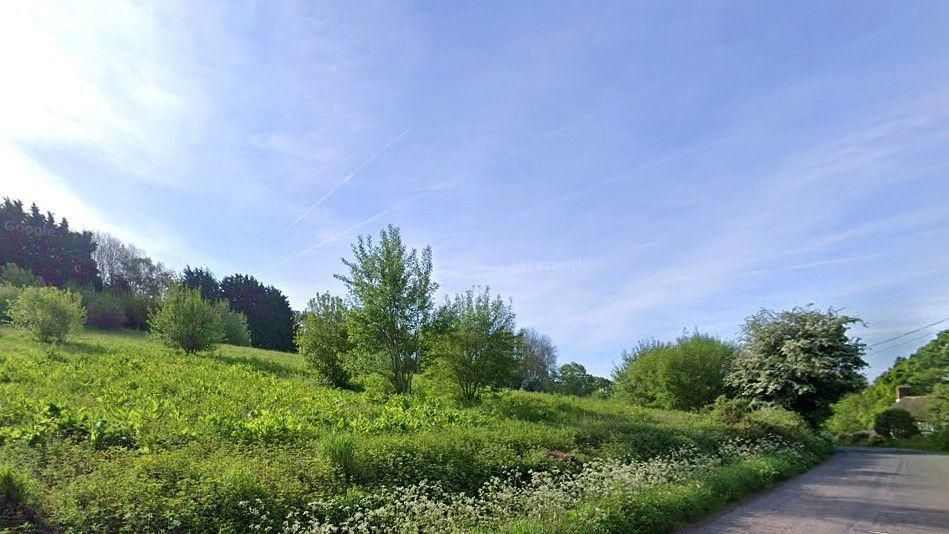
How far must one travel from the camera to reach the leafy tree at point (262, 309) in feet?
→ 231

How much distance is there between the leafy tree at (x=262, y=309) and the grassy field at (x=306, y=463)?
5579 cm

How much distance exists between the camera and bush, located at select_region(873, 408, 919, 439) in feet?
127

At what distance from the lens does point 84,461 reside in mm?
7414

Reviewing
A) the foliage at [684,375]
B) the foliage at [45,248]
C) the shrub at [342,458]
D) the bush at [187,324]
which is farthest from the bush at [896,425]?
the foliage at [45,248]

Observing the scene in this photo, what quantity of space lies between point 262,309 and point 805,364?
66467 millimetres

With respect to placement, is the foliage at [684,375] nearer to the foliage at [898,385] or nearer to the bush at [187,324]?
the foliage at [898,385]

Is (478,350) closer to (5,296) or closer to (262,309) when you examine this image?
A: (5,296)

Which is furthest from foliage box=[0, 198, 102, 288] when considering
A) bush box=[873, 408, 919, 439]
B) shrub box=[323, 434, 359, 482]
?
bush box=[873, 408, 919, 439]

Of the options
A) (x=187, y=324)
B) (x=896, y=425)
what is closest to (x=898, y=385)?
(x=896, y=425)

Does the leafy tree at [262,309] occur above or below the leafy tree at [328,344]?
above

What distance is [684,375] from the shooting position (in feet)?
120

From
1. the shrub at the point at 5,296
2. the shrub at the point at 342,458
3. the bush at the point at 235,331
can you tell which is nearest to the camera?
the shrub at the point at 342,458

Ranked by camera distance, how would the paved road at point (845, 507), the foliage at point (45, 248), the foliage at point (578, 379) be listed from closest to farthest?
the paved road at point (845, 507) → the foliage at point (45, 248) → the foliage at point (578, 379)

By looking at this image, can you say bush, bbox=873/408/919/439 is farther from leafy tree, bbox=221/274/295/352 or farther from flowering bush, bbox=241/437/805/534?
leafy tree, bbox=221/274/295/352
